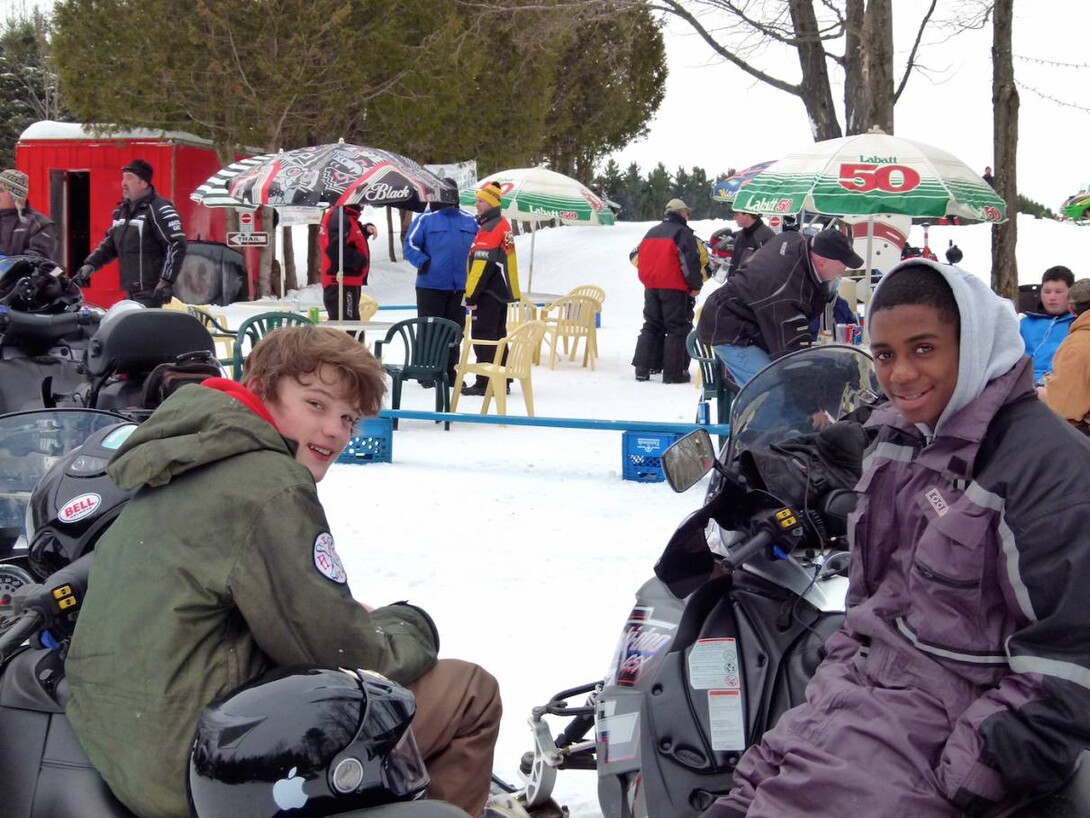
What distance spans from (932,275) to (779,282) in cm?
545

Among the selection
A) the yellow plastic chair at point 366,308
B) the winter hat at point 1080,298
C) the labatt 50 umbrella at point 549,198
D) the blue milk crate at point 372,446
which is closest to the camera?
the winter hat at point 1080,298

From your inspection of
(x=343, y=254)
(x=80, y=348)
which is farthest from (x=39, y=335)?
(x=343, y=254)

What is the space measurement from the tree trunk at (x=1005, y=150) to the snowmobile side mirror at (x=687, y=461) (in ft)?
44.6

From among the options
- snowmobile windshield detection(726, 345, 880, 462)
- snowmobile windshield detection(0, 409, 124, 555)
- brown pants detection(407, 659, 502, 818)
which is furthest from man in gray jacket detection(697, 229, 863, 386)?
brown pants detection(407, 659, 502, 818)

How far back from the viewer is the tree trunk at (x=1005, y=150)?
51.7 feet

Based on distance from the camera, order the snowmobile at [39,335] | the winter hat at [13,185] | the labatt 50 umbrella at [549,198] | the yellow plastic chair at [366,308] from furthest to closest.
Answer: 1. the labatt 50 umbrella at [549,198]
2. the yellow plastic chair at [366,308]
3. the winter hat at [13,185]
4. the snowmobile at [39,335]

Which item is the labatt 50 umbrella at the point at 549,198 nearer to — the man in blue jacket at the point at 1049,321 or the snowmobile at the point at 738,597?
the man in blue jacket at the point at 1049,321

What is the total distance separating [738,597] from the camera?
292cm

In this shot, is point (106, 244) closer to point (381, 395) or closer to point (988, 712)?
point (381, 395)

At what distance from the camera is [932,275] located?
2365mm

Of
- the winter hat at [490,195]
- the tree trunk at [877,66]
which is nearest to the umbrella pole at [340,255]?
the winter hat at [490,195]

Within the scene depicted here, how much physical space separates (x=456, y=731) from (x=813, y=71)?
2089 cm

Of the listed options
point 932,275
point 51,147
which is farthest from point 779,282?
point 51,147

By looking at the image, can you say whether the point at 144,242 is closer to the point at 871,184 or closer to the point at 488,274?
the point at 488,274
